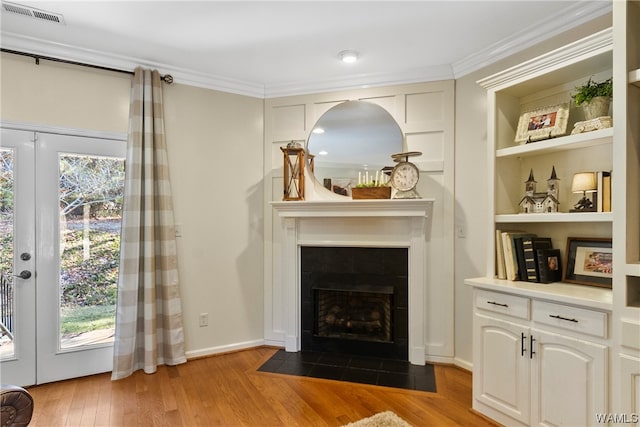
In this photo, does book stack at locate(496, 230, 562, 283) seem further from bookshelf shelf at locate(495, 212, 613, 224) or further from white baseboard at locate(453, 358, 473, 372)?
Answer: white baseboard at locate(453, 358, 473, 372)

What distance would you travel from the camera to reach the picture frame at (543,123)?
2186 millimetres

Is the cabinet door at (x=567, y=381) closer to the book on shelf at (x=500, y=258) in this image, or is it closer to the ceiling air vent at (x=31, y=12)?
the book on shelf at (x=500, y=258)

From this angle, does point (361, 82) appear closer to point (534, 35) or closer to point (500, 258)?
point (534, 35)

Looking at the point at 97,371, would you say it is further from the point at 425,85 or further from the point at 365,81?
the point at 425,85

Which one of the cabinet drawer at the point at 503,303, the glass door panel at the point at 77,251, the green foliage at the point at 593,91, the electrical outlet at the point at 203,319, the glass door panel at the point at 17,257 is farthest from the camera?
the electrical outlet at the point at 203,319

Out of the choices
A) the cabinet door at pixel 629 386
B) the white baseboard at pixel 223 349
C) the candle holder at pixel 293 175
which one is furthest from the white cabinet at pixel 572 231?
the white baseboard at pixel 223 349

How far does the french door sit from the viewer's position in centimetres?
263

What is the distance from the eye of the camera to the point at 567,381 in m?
1.84

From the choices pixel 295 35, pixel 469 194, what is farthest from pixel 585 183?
pixel 295 35

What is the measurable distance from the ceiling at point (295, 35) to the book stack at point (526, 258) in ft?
4.77

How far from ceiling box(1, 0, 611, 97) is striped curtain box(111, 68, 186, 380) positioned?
0.41 meters

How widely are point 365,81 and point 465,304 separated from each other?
2199 millimetres

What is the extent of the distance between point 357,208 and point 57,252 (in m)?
2.44

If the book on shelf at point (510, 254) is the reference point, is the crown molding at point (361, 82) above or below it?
above
